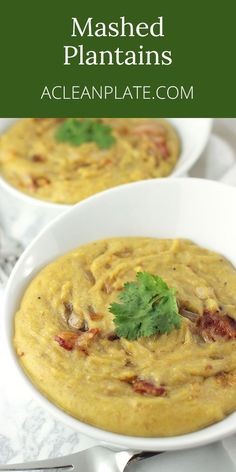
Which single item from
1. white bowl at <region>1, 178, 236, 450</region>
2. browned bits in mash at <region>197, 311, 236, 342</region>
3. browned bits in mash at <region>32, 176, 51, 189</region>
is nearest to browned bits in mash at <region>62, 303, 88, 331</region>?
white bowl at <region>1, 178, 236, 450</region>

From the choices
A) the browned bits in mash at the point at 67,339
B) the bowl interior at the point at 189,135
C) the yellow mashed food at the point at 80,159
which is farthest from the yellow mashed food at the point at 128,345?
the bowl interior at the point at 189,135

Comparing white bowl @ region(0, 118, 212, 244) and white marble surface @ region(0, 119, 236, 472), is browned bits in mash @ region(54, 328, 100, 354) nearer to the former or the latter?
white marble surface @ region(0, 119, 236, 472)

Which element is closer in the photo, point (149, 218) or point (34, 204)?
point (149, 218)

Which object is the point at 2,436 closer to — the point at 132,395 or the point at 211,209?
the point at 132,395

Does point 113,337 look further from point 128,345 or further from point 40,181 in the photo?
point 40,181

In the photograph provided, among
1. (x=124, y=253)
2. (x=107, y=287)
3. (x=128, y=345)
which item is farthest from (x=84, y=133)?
(x=128, y=345)
